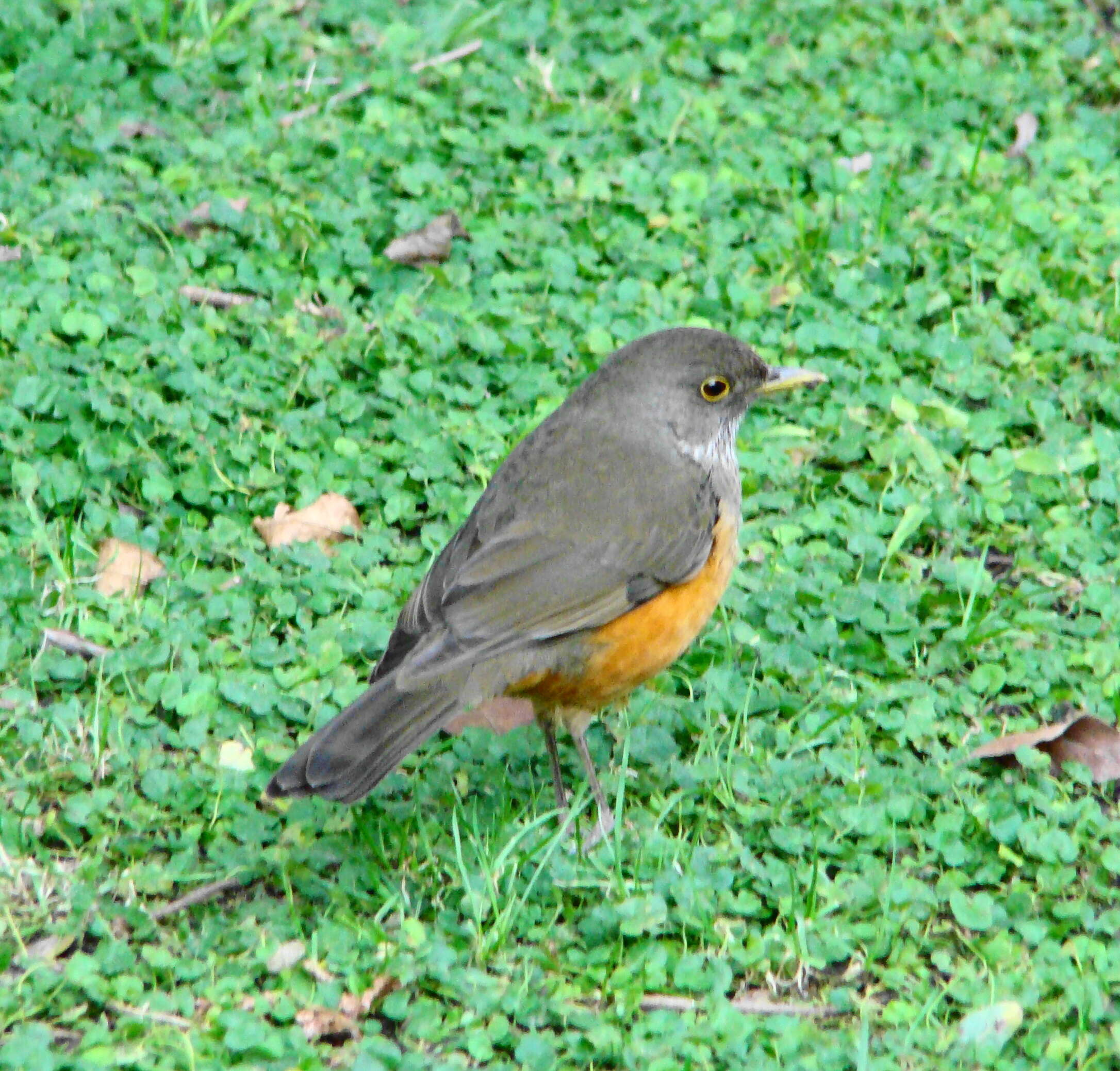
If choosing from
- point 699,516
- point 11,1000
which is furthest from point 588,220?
point 11,1000

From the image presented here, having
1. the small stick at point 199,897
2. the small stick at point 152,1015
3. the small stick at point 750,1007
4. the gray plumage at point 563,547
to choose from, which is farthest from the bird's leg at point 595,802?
the small stick at point 152,1015

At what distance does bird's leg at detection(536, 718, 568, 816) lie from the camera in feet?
18.3

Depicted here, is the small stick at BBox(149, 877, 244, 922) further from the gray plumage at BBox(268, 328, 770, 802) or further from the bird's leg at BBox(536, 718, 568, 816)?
the bird's leg at BBox(536, 718, 568, 816)

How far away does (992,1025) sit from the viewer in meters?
4.67

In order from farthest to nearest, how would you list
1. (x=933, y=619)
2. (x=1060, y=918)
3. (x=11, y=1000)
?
(x=933, y=619) → (x=1060, y=918) → (x=11, y=1000)

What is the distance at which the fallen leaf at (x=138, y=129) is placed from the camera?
8086mm

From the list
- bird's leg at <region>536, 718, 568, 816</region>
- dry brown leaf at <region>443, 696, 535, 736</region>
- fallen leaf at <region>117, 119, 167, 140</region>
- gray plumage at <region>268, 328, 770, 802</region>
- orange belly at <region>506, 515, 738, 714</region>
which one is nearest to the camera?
gray plumage at <region>268, 328, 770, 802</region>

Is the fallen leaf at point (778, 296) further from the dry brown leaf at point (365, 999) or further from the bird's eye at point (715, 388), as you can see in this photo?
the dry brown leaf at point (365, 999)

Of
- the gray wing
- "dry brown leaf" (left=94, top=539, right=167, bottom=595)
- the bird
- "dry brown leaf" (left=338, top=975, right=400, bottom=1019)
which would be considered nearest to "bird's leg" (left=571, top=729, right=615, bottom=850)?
the bird

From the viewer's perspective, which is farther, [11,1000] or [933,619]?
[933,619]

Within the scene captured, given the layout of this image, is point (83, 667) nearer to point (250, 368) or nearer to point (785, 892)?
point (250, 368)

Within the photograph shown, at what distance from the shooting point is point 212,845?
516 centimetres

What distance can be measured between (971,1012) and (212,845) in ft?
7.51

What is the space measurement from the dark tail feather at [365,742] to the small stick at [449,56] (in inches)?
183
